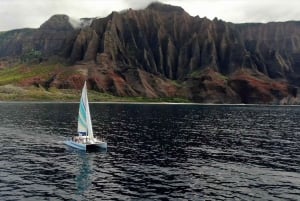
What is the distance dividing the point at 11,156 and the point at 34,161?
744cm

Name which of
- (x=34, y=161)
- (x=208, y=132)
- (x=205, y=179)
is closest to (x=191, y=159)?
(x=205, y=179)

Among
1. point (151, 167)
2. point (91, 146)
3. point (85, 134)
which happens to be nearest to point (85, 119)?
point (85, 134)

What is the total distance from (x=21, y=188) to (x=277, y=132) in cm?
9753

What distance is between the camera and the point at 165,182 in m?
60.7

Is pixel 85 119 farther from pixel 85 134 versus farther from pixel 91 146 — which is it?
pixel 91 146

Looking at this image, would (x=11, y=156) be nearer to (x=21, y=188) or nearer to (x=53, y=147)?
(x=53, y=147)

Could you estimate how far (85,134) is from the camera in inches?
3693

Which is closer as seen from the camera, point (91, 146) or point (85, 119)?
point (91, 146)

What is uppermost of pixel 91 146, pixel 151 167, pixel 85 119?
pixel 85 119

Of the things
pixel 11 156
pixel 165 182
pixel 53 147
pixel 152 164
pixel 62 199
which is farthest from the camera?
pixel 53 147

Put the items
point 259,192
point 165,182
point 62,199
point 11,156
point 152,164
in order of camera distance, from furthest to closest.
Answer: point 11,156 < point 152,164 < point 165,182 < point 259,192 < point 62,199

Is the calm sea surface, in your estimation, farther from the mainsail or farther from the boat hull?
the mainsail

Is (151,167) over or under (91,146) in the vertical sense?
under

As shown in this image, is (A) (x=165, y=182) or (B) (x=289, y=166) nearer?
(A) (x=165, y=182)
